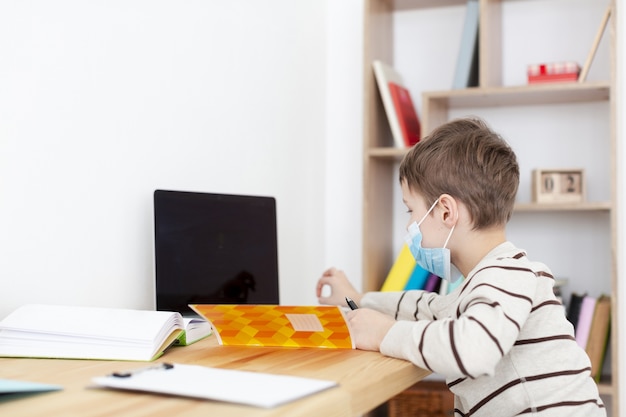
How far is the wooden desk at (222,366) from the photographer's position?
84 cm

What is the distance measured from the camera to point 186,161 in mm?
1896

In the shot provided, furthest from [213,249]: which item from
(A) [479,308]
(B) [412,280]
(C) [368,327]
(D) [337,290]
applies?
(B) [412,280]

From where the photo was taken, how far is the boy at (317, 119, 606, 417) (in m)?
1.17

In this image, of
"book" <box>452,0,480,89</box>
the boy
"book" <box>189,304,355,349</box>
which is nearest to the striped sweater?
the boy

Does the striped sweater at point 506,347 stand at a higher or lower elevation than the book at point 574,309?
higher

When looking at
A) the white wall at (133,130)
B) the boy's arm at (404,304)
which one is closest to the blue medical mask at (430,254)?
the boy's arm at (404,304)

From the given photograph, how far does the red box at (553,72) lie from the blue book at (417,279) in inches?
28.0

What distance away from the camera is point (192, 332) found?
1.41m

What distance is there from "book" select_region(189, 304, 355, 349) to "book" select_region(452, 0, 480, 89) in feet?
4.50

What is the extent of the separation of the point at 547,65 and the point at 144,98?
1.37 m

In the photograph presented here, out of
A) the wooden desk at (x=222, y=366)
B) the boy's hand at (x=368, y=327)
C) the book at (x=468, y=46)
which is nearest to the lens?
the wooden desk at (x=222, y=366)

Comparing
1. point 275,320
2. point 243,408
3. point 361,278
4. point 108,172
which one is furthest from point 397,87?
point 243,408

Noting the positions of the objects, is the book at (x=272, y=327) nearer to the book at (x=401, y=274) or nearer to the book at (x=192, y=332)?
the book at (x=192, y=332)

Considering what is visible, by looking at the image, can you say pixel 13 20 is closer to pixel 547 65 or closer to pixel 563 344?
pixel 563 344
